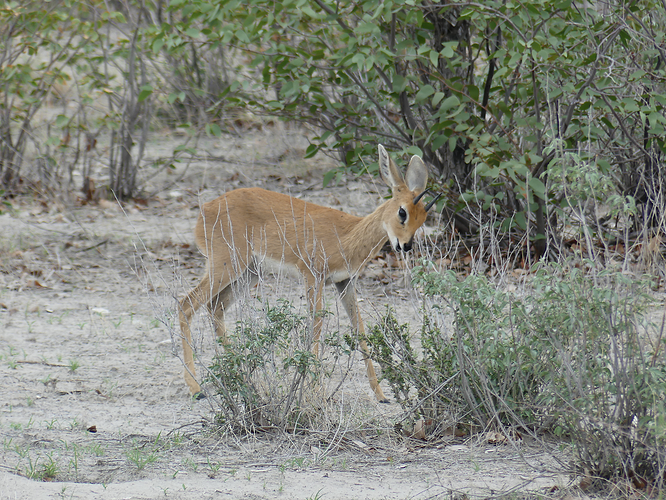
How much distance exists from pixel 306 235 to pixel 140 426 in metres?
2.19

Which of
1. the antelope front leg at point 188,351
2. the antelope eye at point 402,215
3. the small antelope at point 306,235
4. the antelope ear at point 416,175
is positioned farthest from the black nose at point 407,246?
the antelope front leg at point 188,351

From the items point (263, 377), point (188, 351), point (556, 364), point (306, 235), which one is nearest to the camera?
point (556, 364)

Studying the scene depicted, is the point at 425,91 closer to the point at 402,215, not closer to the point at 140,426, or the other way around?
the point at 402,215

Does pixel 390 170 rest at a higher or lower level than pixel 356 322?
higher

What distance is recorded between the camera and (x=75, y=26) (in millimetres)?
10578

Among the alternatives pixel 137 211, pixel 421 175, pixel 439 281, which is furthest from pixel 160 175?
pixel 439 281

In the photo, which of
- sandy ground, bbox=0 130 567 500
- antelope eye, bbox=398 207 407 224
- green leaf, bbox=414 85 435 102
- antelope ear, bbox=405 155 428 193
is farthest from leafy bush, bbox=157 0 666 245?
sandy ground, bbox=0 130 567 500

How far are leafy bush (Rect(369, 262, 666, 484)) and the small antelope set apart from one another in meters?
1.42

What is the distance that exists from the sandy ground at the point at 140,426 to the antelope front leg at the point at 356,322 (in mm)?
149

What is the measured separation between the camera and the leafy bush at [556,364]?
382 centimetres

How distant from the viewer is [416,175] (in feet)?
21.5

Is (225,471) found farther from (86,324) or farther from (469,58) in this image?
(469,58)

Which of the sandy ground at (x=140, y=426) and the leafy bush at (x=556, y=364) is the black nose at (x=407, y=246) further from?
the leafy bush at (x=556, y=364)

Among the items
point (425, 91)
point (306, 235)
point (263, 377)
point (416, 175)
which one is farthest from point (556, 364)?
point (425, 91)
